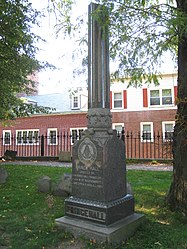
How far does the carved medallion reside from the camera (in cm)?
427

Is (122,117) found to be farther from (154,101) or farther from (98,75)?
(98,75)

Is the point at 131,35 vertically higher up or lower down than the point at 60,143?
higher up

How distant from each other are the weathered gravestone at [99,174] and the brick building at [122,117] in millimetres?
15234

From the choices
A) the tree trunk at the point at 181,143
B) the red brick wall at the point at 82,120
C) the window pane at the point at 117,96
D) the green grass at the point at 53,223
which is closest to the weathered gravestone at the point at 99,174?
the green grass at the point at 53,223

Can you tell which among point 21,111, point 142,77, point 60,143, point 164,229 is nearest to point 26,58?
point 21,111

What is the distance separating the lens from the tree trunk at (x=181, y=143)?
491 cm

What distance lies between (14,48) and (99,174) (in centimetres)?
714

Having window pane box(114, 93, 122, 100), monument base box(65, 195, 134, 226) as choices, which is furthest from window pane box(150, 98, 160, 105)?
monument base box(65, 195, 134, 226)

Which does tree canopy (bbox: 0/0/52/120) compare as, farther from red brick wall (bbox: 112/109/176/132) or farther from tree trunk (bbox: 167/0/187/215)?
red brick wall (bbox: 112/109/176/132)

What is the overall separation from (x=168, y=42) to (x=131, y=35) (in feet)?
2.61

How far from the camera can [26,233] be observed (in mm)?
4152

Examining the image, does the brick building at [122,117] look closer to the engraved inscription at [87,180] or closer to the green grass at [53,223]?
the green grass at [53,223]

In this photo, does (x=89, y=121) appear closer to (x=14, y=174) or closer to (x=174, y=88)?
(x=14, y=174)

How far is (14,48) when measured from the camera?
944 cm
